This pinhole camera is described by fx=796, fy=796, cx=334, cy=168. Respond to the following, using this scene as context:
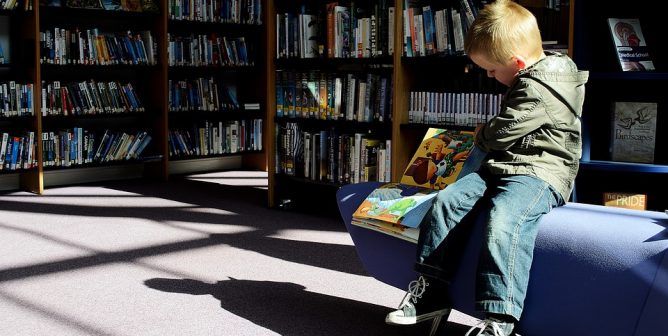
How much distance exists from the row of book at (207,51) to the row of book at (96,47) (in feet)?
0.59

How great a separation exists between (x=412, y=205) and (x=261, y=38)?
498cm

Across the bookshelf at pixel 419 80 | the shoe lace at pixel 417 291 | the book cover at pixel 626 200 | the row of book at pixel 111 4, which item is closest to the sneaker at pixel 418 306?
the shoe lace at pixel 417 291

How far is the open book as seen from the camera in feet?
7.95

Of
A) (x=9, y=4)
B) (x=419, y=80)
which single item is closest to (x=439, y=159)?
(x=419, y=80)

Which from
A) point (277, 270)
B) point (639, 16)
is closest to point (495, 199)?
point (277, 270)

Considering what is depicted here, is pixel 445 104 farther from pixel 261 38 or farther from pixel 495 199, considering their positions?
pixel 261 38

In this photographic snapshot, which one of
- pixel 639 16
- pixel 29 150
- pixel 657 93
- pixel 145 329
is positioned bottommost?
pixel 145 329

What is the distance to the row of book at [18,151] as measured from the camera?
5703 millimetres

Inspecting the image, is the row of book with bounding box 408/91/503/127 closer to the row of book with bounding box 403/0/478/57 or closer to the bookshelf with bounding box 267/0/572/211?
the bookshelf with bounding box 267/0/572/211

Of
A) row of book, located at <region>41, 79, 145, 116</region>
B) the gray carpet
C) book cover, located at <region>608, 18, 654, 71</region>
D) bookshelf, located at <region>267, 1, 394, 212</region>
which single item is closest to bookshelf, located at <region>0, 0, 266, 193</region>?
row of book, located at <region>41, 79, 145, 116</region>

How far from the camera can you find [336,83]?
15.6 ft

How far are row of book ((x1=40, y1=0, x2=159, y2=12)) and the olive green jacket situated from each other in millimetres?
4459

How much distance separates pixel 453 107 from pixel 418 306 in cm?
206

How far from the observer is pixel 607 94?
3.57 metres
